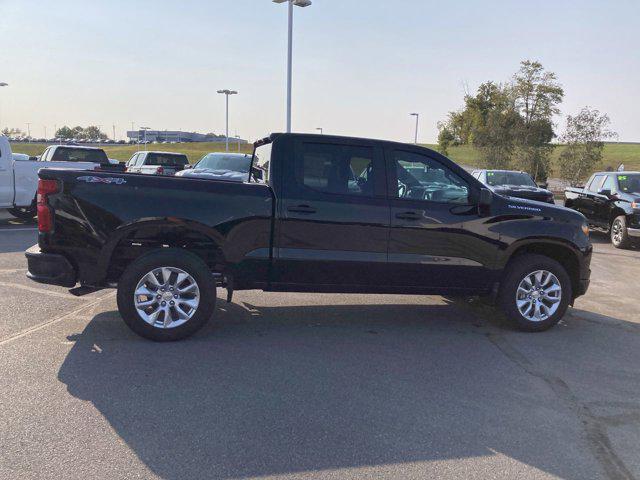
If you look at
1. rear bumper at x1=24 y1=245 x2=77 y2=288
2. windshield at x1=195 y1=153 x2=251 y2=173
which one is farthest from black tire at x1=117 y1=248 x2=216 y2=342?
windshield at x1=195 y1=153 x2=251 y2=173

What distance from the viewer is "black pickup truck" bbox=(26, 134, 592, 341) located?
5281 mm

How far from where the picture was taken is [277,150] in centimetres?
569

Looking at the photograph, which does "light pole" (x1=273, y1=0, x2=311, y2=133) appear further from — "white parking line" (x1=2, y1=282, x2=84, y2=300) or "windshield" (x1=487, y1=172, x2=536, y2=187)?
"white parking line" (x1=2, y1=282, x2=84, y2=300)

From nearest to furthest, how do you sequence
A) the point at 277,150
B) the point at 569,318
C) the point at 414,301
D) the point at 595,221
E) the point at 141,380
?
the point at 141,380
the point at 277,150
the point at 569,318
the point at 414,301
the point at 595,221

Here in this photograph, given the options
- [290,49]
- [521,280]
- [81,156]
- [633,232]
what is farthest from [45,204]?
[290,49]

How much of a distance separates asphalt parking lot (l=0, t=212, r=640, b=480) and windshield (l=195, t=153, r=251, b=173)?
1078 cm

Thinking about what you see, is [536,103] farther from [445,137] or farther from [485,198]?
[485,198]

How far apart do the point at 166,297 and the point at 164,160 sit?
57.8 feet

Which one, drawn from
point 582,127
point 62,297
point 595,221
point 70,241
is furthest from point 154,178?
point 582,127

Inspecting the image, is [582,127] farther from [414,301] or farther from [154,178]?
[154,178]

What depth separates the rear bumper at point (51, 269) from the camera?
209 inches

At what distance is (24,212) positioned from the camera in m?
14.8

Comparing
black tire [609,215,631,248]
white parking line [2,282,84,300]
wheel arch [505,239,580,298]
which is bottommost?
white parking line [2,282,84,300]

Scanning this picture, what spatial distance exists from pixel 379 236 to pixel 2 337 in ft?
12.2
